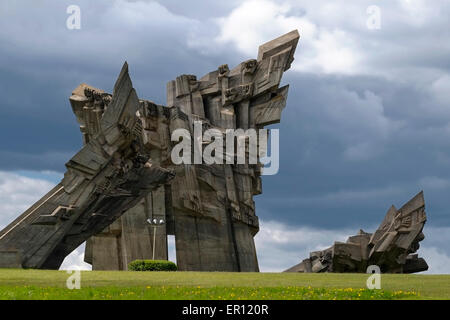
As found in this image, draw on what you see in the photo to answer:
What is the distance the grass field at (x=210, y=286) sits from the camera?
516 inches

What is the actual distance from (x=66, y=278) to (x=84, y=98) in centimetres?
1364

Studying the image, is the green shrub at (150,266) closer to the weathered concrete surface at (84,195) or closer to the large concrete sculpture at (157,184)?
the large concrete sculpture at (157,184)

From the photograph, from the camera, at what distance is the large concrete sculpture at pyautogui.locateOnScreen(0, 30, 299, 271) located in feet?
69.1

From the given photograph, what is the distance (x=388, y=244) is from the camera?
1145 inches

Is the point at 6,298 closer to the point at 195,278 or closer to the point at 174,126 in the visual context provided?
the point at 195,278

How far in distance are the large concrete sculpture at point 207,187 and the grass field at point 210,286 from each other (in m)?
12.1

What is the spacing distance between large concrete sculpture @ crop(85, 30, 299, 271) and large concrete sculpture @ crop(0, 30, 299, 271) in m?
0.04

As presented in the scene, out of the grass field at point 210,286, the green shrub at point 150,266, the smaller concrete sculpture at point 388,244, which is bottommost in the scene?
the grass field at point 210,286

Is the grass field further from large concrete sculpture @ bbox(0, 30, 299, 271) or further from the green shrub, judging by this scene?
the green shrub

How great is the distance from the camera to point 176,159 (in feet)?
101

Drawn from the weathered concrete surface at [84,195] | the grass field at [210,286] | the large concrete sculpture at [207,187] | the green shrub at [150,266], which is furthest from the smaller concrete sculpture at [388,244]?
the grass field at [210,286]

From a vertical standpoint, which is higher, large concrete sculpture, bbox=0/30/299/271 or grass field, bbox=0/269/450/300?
large concrete sculpture, bbox=0/30/299/271

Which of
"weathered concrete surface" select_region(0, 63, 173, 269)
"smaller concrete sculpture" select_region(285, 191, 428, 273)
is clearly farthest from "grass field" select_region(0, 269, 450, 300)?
"smaller concrete sculpture" select_region(285, 191, 428, 273)

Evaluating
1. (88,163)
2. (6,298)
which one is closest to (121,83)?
(88,163)
